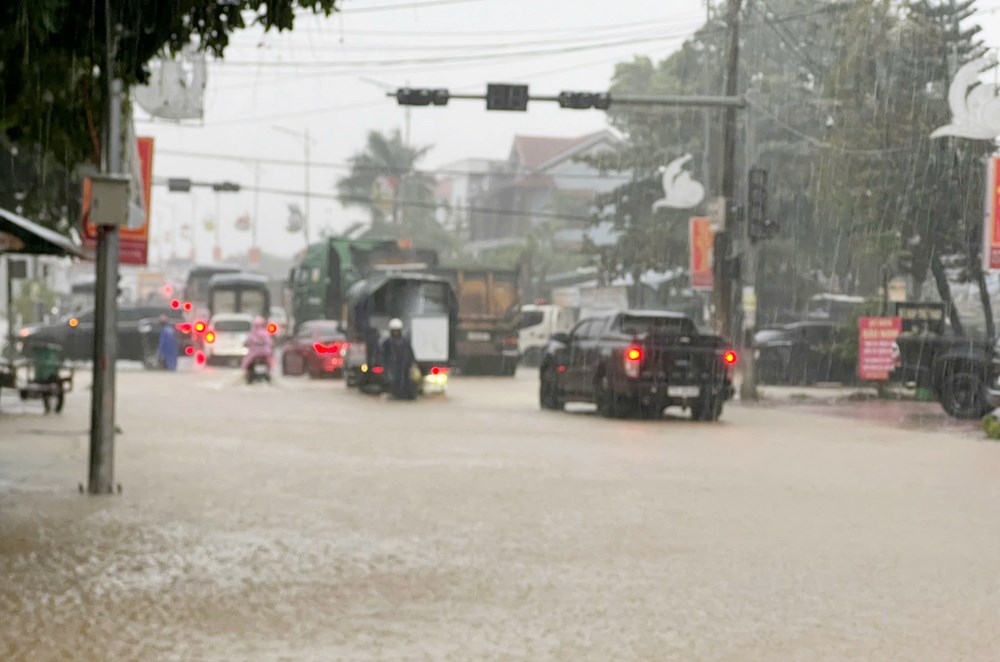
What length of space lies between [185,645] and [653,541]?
15.0 ft

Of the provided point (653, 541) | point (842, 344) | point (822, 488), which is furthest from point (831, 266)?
point (653, 541)

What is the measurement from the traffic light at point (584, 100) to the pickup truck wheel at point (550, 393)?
14.0ft

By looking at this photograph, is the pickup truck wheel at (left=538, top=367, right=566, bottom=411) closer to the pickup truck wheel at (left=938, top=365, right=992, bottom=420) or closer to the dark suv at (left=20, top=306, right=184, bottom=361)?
the pickup truck wheel at (left=938, top=365, right=992, bottom=420)

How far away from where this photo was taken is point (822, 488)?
15.9m

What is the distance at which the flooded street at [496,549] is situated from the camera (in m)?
8.26

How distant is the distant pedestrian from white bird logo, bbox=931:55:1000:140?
21.3 m

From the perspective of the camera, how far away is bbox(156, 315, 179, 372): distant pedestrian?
44.4m

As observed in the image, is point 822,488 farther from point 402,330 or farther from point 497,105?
point 402,330

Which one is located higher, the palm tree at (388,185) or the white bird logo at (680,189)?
the palm tree at (388,185)

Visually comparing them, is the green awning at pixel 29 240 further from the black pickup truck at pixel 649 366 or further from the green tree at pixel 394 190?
the green tree at pixel 394 190

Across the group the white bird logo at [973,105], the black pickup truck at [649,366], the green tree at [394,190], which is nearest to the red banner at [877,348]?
the white bird logo at [973,105]

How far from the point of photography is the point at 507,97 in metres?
29.5

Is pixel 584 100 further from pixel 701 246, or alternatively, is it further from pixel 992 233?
pixel 701 246

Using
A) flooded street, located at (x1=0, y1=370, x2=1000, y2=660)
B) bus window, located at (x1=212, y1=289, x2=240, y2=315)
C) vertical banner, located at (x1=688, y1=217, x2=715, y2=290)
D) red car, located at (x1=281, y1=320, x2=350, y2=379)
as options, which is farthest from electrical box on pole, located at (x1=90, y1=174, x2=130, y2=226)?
bus window, located at (x1=212, y1=289, x2=240, y2=315)
